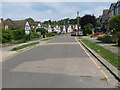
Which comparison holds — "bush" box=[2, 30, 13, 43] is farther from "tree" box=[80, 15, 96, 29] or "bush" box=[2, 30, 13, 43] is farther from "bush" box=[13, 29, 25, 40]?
"tree" box=[80, 15, 96, 29]

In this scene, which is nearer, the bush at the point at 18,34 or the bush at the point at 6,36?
the bush at the point at 6,36

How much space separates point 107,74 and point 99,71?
878mm

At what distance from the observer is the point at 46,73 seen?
12336mm

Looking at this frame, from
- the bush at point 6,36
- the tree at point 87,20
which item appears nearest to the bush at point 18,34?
the bush at point 6,36

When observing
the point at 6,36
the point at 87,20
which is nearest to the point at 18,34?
the point at 6,36

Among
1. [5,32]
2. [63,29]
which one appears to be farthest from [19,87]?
[63,29]

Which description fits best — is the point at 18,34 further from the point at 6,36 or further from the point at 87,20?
the point at 87,20

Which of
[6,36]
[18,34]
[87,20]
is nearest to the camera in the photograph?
[6,36]

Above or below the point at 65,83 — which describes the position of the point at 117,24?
above

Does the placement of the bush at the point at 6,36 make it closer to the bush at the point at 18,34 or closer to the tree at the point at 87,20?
the bush at the point at 18,34

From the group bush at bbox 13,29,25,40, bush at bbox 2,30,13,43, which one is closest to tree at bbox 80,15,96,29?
bush at bbox 13,29,25,40

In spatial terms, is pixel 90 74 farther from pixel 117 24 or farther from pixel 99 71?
pixel 117 24

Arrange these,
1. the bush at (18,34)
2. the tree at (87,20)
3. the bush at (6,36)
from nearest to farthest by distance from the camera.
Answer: the bush at (6,36) → the bush at (18,34) → the tree at (87,20)

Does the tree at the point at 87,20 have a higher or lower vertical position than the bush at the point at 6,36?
higher
